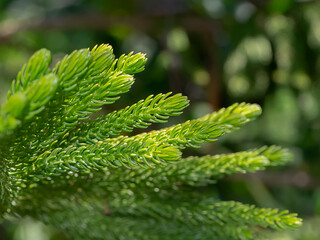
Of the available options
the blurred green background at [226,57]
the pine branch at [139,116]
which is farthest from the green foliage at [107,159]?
the blurred green background at [226,57]

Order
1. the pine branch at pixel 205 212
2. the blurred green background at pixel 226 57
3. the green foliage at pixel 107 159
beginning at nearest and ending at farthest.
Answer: the green foliage at pixel 107 159 < the pine branch at pixel 205 212 < the blurred green background at pixel 226 57

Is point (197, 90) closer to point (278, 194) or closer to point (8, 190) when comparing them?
point (278, 194)

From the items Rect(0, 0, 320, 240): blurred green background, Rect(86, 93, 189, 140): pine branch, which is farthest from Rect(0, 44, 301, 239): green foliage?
Rect(0, 0, 320, 240): blurred green background

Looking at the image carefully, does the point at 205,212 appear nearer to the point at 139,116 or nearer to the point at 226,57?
the point at 139,116

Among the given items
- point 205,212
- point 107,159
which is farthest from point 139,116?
point 205,212

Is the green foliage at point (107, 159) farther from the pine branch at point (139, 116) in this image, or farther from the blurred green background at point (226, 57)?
the blurred green background at point (226, 57)
